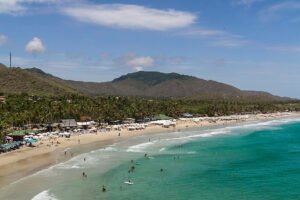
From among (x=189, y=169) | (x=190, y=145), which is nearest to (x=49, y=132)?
(x=190, y=145)

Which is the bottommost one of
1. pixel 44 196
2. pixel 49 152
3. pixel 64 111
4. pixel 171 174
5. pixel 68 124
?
pixel 44 196

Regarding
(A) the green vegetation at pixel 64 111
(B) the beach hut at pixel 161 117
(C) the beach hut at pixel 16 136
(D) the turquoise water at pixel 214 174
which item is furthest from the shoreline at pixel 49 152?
(B) the beach hut at pixel 161 117

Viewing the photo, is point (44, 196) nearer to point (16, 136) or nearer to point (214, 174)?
point (214, 174)

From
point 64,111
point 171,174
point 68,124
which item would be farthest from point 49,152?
point 64,111

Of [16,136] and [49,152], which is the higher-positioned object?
[16,136]

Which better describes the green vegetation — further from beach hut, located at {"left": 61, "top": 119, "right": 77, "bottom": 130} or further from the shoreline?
the shoreline

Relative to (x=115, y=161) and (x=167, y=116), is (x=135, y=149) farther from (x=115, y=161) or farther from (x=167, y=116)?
(x=167, y=116)

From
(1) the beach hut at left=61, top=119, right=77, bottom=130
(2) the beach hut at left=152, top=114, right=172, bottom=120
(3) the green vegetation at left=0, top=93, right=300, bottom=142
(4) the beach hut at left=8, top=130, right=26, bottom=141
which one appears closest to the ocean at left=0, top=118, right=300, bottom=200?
(4) the beach hut at left=8, top=130, right=26, bottom=141

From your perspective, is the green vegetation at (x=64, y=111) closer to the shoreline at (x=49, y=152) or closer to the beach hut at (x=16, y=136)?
the beach hut at (x=16, y=136)

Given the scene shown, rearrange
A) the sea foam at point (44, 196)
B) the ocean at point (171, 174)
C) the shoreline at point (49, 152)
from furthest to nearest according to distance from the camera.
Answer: the shoreline at point (49, 152), the ocean at point (171, 174), the sea foam at point (44, 196)
